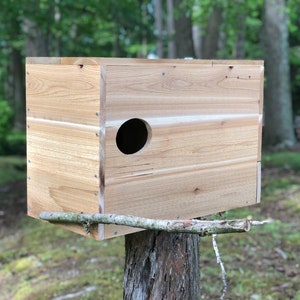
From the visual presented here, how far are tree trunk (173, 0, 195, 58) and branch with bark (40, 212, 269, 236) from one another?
7887 millimetres

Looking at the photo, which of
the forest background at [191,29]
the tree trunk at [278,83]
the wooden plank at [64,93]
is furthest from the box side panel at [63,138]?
the tree trunk at [278,83]

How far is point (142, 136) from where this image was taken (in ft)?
8.46

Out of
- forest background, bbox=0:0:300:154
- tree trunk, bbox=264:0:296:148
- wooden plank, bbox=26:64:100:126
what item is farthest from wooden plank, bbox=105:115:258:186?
tree trunk, bbox=264:0:296:148

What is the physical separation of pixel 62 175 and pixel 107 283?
2.16 meters

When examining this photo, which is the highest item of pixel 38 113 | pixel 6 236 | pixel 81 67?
pixel 81 67

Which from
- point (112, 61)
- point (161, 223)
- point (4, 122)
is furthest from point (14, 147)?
point (161, 223)

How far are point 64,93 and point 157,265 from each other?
3.04 ft

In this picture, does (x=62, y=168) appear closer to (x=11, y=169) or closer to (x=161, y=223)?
(x=161, y=223)

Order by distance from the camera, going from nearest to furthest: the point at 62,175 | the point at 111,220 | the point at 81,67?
the point at 111,220, the point at 81,67, the point at 62,175

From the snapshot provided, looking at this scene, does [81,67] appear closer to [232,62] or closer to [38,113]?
[38,113]

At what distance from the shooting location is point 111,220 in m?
1.98

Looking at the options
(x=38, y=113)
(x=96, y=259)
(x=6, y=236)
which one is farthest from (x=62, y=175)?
(x=6, y=236)

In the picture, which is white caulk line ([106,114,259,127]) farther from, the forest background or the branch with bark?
the forest background

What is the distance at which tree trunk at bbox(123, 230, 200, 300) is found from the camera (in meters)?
2.52
